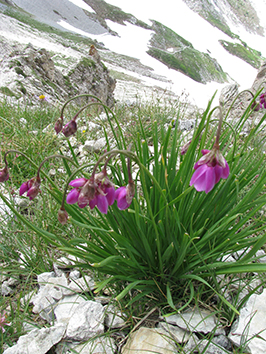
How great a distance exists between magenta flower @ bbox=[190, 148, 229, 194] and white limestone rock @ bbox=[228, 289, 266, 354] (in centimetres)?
A: 72

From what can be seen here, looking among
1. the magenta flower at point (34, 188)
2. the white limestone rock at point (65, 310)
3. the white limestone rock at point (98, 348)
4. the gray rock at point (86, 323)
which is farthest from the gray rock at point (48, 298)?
the magenta flower at point (34, 188)

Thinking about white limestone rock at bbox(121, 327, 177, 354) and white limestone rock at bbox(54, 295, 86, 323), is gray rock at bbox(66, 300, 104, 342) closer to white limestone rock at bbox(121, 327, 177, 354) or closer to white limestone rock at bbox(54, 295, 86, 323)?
white limestone rock at bbox(54, 295, 86, 323)

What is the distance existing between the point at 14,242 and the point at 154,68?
44.4 meters

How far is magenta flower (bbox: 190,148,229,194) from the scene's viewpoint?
0.97 meters

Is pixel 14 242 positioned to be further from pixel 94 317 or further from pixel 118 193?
pixel 118 193

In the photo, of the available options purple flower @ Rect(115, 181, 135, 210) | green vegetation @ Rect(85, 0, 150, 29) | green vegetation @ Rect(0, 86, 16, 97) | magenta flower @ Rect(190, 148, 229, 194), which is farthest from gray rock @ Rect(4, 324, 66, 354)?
green vegetation @ Rect(85, 0, 150, 29)

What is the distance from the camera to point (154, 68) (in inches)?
1641

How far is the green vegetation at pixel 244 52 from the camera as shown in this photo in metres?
63.2

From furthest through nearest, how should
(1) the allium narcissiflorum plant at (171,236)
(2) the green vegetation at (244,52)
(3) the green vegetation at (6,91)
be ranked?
(2) the green vegetation at (244,52)
(3) the green vegetation at (6,91)
(1) the allium narcissiflorum plant at (171,236)

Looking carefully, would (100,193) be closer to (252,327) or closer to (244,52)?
(252,327)

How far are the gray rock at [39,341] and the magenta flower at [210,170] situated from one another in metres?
1.17

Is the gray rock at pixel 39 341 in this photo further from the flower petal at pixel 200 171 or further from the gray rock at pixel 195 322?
the flower petal at pixel 200 171

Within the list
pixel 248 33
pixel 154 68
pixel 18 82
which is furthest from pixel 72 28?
pixel 248 33

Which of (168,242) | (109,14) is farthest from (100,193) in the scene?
(109,14)
